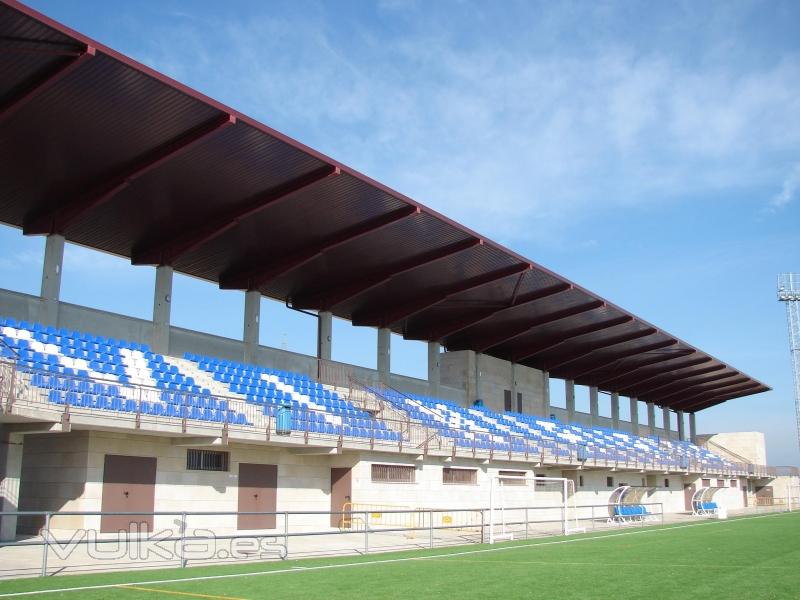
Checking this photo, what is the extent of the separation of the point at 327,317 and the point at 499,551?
2087 cm

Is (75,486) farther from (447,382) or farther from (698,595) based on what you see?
(447,382)

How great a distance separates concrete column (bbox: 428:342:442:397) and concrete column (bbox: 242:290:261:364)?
43.7 feet

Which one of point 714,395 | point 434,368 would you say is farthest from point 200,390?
point 714,395

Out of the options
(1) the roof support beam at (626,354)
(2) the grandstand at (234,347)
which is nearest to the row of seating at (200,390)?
(2) the grandstand at (234,347)

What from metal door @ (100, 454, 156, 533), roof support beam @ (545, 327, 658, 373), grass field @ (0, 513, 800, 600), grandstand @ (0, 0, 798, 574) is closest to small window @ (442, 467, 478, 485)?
grandstand @ (0, 0, 798, 574)

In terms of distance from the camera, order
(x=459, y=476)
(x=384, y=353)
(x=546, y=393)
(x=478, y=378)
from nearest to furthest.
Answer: (x=459, y=476), (x=384, y=353), (x=478, y=378), (x=546, y=393)

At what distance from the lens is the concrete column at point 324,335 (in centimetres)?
3725

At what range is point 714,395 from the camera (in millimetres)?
77688

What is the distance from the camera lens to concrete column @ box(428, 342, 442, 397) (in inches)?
1746

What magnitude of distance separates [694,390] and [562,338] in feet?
96.7

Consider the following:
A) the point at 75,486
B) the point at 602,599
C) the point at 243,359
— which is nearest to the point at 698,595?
the point at 602,599

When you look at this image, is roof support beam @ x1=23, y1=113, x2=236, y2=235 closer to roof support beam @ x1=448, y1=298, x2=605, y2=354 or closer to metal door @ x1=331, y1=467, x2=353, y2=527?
metal door @ x1=331, y1=467, x2=353, y2=527

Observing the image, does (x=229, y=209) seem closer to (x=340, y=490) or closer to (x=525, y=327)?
(x=340, y=490)

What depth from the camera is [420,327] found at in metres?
45.4
